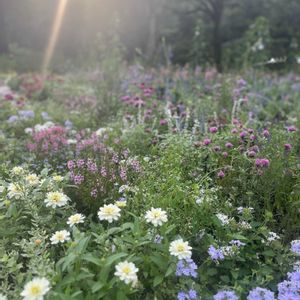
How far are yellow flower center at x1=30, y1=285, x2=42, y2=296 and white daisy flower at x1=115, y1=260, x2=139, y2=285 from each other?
0.35 meters

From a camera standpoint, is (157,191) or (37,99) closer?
(157,191)

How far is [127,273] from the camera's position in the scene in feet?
6.29

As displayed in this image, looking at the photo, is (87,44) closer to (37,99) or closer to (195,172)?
(37,99)

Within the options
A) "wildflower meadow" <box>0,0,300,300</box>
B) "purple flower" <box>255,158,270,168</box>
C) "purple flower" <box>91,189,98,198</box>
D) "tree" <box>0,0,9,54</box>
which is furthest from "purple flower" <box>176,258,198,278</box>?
"tree" <box>0,0,9,54</box>

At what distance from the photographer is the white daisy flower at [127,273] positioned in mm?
1894

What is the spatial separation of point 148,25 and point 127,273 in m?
18.3

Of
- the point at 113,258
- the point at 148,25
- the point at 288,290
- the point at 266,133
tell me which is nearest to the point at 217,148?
the point at 266,133

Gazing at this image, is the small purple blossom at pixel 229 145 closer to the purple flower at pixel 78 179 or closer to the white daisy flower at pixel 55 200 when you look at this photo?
the purple flower at pixel 78 179

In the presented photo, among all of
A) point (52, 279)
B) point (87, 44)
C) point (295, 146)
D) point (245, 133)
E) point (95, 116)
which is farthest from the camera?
point (87, 44)

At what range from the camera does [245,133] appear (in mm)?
3408

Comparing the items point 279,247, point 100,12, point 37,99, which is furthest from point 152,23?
point 279,247

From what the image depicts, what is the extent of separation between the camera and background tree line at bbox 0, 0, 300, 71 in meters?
17.2

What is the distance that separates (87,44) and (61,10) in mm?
2276

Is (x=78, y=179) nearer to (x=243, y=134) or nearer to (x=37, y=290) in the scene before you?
(x=37, y=290)
